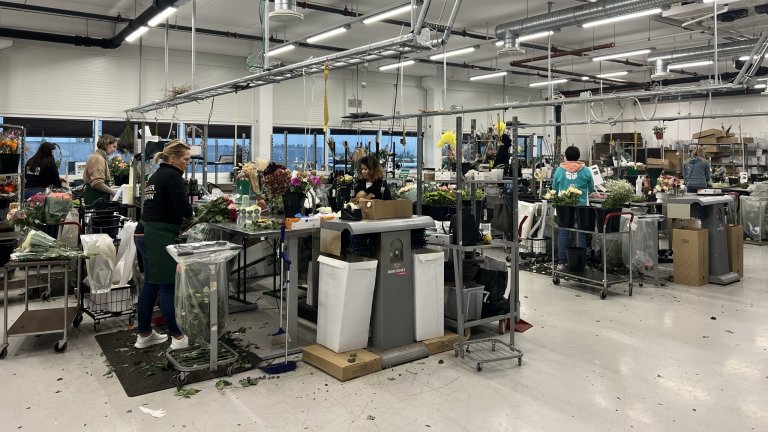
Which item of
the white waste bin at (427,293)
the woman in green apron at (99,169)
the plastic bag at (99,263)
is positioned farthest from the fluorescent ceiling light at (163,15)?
the white waste bin at (427,293)

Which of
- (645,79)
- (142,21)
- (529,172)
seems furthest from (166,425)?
(645,79)

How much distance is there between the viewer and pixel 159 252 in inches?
143

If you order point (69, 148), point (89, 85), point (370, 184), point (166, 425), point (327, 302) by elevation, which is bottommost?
point (166, 425)

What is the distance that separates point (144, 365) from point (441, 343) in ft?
6.64

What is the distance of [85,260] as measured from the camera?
4402 mm

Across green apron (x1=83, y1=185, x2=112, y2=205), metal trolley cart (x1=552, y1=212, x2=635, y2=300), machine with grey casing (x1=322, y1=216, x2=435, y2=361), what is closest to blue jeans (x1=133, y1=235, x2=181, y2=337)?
machine with grey casing (x1=322, y1=216, x2=435, y2=361)

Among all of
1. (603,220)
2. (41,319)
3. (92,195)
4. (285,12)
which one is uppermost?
(285,12)

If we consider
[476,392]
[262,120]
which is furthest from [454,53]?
[476,392]

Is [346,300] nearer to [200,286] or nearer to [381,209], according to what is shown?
[381,209]

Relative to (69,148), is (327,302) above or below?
below

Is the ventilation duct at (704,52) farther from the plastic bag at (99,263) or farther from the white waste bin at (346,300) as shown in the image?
the plastic bag at (99,263)

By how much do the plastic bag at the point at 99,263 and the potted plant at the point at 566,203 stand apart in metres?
4.46

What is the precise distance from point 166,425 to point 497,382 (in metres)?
1.93

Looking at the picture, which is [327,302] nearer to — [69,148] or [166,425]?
[166,425]
